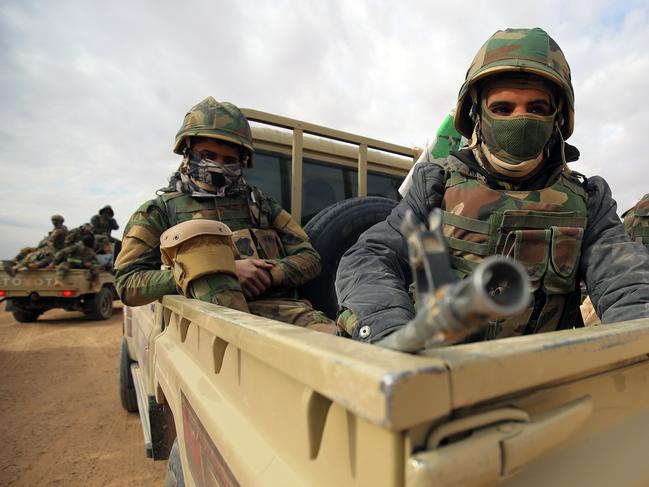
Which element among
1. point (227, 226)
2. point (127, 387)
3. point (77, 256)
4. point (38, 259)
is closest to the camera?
point (227, 226)

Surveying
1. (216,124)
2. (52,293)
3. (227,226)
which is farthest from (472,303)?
(52,293)

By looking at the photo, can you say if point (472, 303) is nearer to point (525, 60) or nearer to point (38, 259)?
point (525, 60)

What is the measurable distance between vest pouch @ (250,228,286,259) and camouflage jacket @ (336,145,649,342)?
1100 mm

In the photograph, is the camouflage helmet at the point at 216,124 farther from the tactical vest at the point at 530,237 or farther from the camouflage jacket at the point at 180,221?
the tactical vest at the point at 530,237

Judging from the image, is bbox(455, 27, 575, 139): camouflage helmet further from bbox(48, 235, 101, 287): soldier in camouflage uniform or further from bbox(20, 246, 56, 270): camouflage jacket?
bbox(20, 246, 56, 270): camouflage jacket

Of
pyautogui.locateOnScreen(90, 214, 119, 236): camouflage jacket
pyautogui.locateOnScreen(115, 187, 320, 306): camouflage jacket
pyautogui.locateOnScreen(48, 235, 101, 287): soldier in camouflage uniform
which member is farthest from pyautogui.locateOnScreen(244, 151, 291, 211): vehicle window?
pyautogui.locateOnScreen(90, 214, 119, 236): camouflage jacket

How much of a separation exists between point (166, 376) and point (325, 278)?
4.46 ft

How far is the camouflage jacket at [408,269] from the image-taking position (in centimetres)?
124

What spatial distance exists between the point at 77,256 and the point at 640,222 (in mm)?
10119

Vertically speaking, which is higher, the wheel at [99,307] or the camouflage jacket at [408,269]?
the camouflage jacket at [408,269]

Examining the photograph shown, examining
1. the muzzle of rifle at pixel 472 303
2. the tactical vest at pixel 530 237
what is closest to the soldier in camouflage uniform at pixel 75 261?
the tactical vest at pixel 530 237

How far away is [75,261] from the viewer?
934 cm

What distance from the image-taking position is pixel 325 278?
2.85 metres

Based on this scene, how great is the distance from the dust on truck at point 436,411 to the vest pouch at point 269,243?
63.0 inches
